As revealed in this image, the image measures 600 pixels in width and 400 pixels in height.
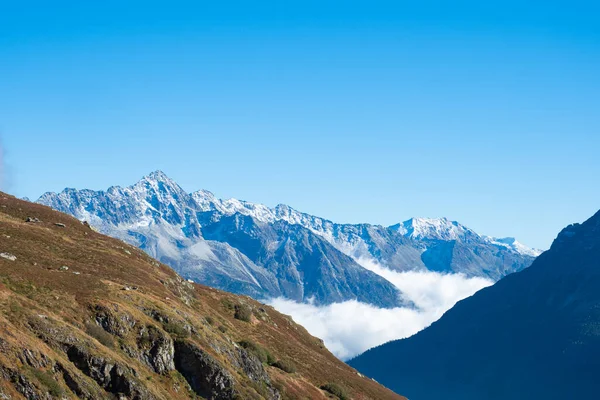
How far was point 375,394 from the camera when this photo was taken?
133 metres

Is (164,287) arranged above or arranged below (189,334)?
above

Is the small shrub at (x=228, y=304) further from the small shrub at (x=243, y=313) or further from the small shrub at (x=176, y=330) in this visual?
the small shrub at (x=176, y=330)

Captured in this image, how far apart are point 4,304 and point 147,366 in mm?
19122

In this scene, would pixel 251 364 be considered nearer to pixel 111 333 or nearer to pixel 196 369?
pixel 196 369

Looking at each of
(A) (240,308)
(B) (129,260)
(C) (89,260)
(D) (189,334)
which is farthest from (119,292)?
(A) (240,308)

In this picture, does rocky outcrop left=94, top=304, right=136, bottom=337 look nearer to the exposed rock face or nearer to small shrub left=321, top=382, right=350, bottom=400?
the exposed rock face

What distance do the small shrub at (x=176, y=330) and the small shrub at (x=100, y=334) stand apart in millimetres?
11919

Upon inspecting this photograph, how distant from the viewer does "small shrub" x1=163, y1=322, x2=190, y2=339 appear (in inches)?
3401

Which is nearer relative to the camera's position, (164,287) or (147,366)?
(147,366)

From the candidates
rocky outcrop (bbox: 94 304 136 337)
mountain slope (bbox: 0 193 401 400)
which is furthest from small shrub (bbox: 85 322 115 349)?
rocky outcrop (bbox: 94 304 136 337)

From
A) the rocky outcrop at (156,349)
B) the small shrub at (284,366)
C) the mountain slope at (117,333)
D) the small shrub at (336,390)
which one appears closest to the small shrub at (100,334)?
the mountain slope at (117,333)

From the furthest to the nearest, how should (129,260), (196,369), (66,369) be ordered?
(129,260), (196,369), (66,369)

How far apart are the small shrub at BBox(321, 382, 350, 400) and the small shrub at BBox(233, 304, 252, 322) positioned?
75.2 ft

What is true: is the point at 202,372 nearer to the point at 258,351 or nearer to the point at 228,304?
the point at 258,351
